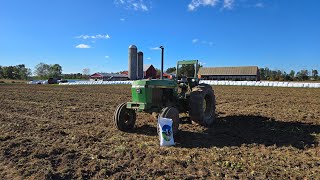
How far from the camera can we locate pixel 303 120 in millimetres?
10656

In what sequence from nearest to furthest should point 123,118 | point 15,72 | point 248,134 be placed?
1. point 248,134
2. point 123,118
3. point 15,72

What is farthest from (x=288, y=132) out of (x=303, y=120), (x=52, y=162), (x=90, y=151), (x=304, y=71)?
(x=304, y=71)

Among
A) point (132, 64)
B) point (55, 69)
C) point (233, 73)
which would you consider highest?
point (55, 69)

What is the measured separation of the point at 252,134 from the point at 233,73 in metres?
74.6

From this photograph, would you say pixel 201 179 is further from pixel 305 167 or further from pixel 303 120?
pixel 303 120

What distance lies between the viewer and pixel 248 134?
841 cm

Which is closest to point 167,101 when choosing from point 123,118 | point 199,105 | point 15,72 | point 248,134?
point 199,105

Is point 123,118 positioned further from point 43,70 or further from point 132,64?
point 43,70

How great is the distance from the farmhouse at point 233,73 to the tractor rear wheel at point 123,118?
69.6 m

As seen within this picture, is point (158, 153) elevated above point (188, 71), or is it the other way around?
point (188, 71)

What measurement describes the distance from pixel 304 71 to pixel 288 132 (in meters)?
95.8

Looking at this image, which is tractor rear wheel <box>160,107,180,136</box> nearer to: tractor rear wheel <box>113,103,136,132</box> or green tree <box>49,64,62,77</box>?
tractor rear wheel <box>113,103,136,132</box>

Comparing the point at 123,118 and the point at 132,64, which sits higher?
the point at 132,64

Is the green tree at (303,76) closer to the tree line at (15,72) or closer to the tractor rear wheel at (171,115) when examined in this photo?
the tractor rear wheel at (171,115)
